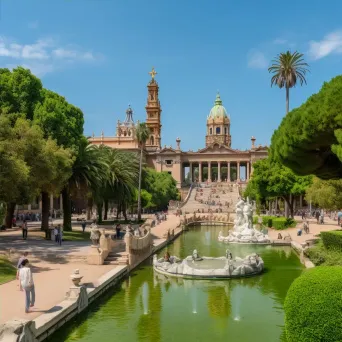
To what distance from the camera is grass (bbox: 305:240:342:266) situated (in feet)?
63.4

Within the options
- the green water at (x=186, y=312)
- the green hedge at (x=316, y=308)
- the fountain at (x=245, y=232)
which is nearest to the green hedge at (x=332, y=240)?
the green water at (x=186, y=312)

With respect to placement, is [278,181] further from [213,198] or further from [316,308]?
[213,198]

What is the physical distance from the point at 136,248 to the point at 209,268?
451 centimetres

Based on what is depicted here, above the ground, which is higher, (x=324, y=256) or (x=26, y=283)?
(x=26, y=283)

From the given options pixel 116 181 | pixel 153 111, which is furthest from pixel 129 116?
pixel 116 181

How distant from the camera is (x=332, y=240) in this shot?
872 inches

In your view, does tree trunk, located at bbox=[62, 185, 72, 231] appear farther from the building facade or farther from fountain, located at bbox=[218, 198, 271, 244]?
the building facade

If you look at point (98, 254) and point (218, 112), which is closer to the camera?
point (98, 254)

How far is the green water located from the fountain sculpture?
0.47 metres

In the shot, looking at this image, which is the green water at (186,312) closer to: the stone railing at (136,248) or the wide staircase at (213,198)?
the stone railing at (136,248)

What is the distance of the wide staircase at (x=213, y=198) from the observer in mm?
81000

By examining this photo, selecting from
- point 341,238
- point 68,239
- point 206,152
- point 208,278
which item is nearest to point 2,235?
point 68,239

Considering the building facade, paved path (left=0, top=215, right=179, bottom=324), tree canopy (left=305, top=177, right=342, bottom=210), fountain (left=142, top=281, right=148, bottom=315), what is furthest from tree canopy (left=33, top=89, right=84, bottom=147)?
the building facade

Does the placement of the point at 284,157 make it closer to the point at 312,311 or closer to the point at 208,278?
the point at 208,278
